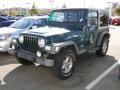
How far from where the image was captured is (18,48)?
5906mm

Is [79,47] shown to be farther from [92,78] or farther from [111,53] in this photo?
[111,53]

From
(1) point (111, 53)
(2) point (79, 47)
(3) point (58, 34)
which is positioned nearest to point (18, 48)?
(3) point (58, 34)

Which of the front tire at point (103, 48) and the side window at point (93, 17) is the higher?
the side window at point (93, 17)

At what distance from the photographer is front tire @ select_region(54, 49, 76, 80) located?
5.07 metres

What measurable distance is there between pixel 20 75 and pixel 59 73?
129 cm

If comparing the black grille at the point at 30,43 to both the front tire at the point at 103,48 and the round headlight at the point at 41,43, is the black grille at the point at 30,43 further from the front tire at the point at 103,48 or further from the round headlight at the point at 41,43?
the front tire at the point at 103,48

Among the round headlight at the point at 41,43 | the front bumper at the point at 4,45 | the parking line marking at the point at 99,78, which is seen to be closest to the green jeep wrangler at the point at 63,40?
the round headlight at the point at 41,43

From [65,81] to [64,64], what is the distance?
46 cm

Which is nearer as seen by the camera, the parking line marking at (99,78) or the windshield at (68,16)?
the parking line marking at (99,78)

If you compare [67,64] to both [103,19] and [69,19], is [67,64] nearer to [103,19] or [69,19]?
[69,19]

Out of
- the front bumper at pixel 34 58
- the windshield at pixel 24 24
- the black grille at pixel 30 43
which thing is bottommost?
the front bumper at pixel 34 58

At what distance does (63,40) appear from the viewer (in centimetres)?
539

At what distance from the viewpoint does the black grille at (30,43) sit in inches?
212

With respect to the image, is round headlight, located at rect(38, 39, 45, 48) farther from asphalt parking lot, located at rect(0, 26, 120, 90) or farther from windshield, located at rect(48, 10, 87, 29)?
windshield, located at rect(48, 10, 87, 29)
